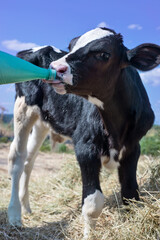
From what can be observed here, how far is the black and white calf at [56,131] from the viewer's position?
3648mm

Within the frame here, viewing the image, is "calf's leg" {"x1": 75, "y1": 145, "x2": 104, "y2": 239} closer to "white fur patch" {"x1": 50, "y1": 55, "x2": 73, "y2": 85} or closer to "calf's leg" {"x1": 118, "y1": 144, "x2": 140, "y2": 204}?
"calf's leg" {"x1": 118, "y1": 144, "x2": 140, "y2": 204}

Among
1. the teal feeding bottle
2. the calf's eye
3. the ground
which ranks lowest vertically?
the ground

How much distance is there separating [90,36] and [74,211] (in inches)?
90.9

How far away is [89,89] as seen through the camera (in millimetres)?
3324

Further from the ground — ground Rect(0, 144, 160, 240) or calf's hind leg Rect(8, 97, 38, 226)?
calf's hind leg Rect(8, 97, 38, 226)

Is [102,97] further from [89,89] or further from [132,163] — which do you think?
[132,163]

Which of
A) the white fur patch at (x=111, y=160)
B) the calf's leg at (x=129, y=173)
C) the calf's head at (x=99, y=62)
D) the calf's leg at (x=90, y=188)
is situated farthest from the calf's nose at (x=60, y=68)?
the calf's leg at (x=129, y=173)

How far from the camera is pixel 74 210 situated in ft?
15.6

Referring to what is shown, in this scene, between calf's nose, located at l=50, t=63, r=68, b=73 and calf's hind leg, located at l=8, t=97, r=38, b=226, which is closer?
calf's nose, located at l=50, t=63, r=68, b=73

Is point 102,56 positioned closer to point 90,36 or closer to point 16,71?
point 90,36

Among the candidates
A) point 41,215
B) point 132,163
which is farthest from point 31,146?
point 132,163

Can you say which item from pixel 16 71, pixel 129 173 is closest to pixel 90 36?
pixel 16 71

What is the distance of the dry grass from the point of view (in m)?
3.15

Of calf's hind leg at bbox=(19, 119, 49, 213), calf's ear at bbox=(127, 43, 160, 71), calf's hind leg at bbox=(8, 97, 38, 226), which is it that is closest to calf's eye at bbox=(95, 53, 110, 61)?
calf's ear at bbox=(127, 43, 160, 71)
